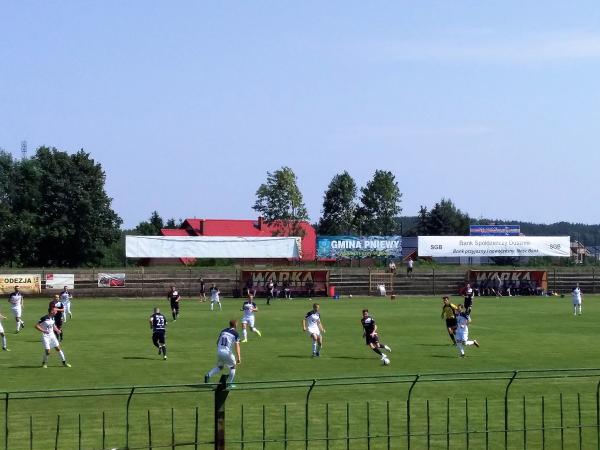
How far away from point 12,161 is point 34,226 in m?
17.5

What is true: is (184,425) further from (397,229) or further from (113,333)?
(397,229)

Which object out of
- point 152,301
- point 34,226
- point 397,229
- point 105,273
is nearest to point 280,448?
point 152,301

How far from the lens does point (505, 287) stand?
85938mm

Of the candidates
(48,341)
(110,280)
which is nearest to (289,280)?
(110,280)

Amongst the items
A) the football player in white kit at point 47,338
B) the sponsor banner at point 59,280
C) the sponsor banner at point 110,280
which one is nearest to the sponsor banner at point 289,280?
the sponsor banner at point 110,280

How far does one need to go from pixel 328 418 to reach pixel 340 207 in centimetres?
11693

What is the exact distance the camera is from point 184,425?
62.4 ft

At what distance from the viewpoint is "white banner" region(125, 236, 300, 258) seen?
283 ft

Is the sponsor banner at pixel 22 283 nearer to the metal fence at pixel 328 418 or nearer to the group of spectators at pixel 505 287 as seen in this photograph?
the group of spectators at pixel 505 287

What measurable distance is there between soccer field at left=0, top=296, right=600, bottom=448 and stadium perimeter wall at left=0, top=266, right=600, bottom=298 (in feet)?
53.6

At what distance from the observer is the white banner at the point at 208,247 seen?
8638 centimetres

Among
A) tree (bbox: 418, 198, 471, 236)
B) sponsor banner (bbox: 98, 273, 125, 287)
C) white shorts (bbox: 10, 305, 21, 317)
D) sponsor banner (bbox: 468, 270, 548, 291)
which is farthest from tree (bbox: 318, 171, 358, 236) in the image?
white shorts (bbox: 10, 305, 21, 317)

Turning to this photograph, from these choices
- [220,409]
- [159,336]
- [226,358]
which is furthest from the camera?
[159,336]

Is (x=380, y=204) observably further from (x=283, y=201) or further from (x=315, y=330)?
(x=315, y=330)
